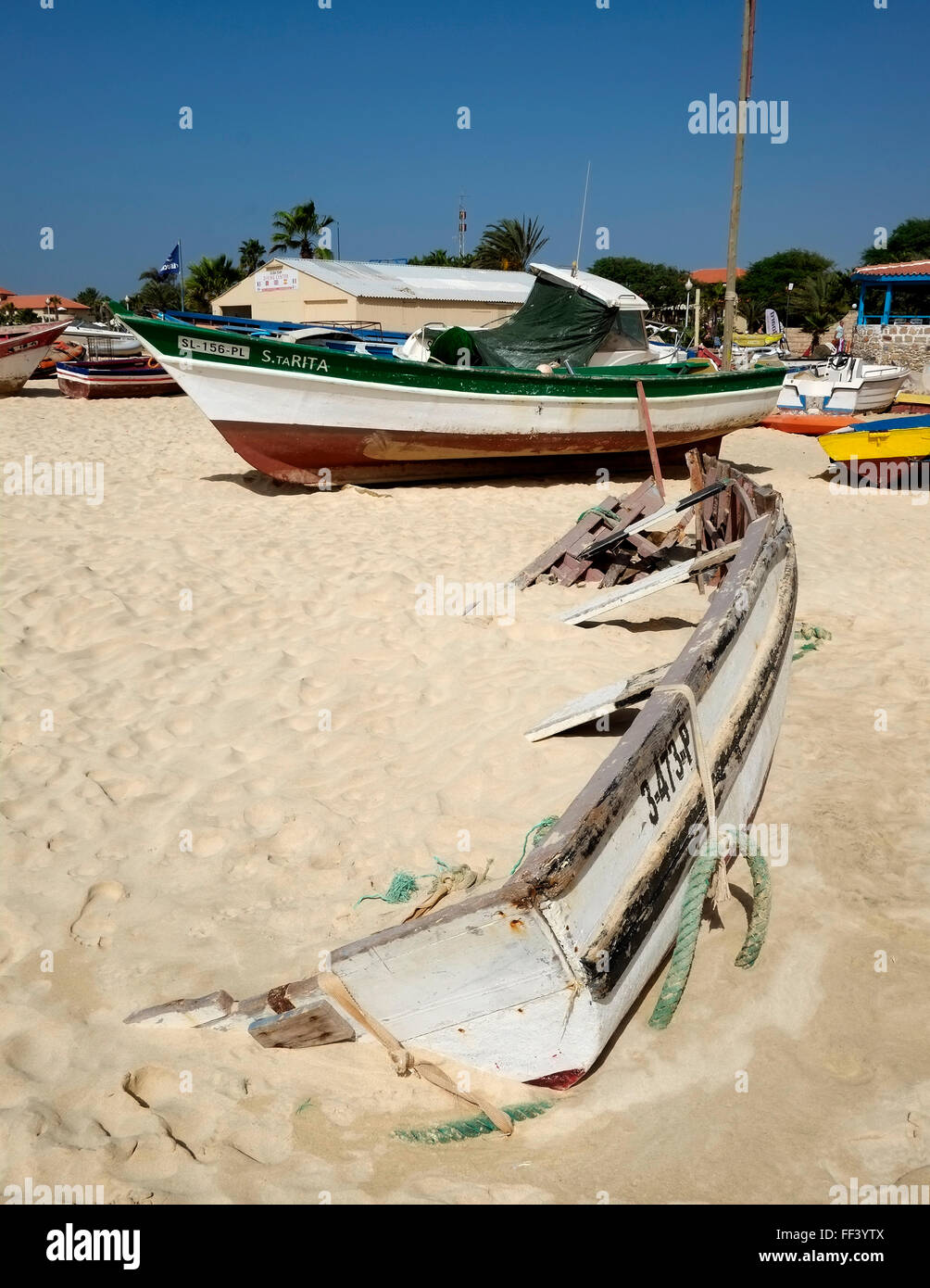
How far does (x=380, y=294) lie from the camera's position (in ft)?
89.0

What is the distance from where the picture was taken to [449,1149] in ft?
7.16

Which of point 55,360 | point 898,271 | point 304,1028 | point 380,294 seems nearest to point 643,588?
point 304,1028

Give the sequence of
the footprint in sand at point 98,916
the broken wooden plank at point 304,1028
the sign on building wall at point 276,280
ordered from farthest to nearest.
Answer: the sign on building wall at point 276,280 < the footprint in sand at point 98,916 < the broken wooden plank at point 304,1028

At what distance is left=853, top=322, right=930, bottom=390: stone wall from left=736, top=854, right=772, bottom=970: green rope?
88.5 feet

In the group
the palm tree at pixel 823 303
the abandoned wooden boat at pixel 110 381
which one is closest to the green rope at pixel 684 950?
the abandoned wooden boat at pixel 110 381

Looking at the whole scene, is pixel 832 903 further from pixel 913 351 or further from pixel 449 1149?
pixel 913 351

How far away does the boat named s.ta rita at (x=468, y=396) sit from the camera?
9.16 m

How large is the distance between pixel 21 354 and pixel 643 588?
1755cm

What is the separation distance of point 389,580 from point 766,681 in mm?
3370

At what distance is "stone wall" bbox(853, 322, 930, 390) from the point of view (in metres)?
26.4

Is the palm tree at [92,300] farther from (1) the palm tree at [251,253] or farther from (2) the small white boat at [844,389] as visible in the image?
(2) the small white boat at [844,389]

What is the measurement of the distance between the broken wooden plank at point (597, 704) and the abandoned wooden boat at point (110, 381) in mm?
16988

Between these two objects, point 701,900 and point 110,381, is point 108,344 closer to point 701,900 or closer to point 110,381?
point 110,381
